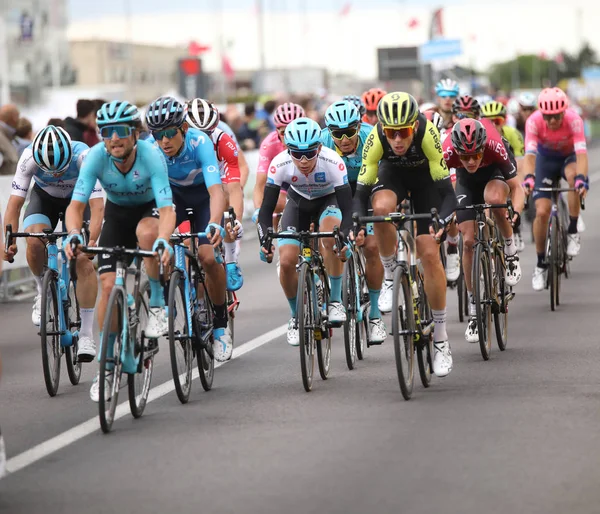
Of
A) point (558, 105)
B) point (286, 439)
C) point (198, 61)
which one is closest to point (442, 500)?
point (286, 439)

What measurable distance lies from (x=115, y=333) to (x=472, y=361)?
3.54 meters

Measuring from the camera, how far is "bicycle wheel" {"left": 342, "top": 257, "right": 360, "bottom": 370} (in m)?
10.6

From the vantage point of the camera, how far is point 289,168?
34.7 feet

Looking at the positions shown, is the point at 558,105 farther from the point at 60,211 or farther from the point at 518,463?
the point at 518,463

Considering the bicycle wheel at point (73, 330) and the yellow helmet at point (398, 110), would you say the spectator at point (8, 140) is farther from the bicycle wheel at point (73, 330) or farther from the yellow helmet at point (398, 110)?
the yellow helmet at point (398, 110)

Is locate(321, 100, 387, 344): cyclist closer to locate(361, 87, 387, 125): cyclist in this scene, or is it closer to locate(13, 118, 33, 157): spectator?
locate(361, 87, 387, 125): cyclist

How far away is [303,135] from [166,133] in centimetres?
103

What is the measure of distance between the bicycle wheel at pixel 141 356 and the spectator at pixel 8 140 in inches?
316

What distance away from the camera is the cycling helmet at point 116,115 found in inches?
353

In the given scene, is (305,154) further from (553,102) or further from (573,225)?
(573,225)

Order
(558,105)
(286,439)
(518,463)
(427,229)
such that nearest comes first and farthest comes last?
(518,463) → (286,439) → (427,229) → (558,105)

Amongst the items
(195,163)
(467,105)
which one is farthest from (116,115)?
(467,105)

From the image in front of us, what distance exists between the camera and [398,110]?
384 inches

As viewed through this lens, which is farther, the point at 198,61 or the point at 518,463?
the point at 198,61
